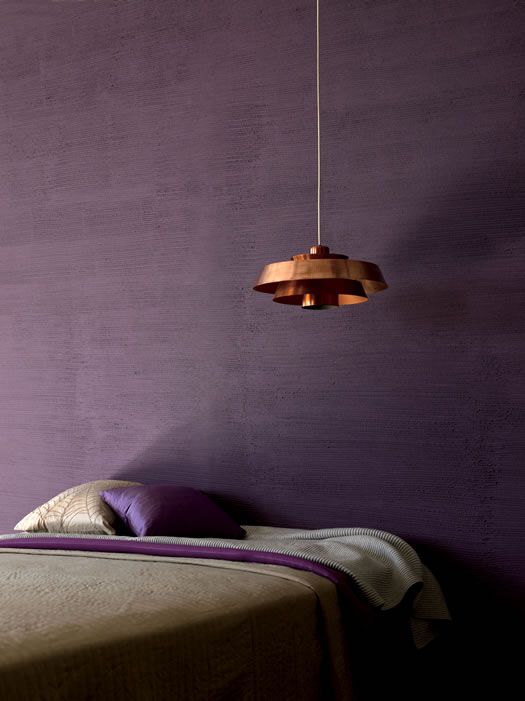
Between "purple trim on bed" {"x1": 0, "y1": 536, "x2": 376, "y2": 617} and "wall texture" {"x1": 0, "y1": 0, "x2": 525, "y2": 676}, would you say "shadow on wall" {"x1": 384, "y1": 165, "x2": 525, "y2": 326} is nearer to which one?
"wall texture" {"x1": 0, "y1": 0, "x2": 525, "y2": 676}

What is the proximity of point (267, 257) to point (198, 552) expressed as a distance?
131 cm

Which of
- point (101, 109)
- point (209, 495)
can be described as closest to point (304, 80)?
point (101, 109)

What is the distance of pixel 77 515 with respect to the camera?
117 inches

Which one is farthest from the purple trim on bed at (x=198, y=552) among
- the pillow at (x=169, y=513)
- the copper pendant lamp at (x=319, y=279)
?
the copper pendant lamp at (x=319, y=279)

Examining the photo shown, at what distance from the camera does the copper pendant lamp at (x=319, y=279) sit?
2471mm

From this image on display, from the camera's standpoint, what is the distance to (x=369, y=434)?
3.03m

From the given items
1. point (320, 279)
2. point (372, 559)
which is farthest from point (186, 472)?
point (320, 279)

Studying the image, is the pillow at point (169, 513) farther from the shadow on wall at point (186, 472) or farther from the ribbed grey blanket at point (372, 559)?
the shadow on wall at point (186, 472)

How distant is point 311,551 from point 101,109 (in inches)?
90.8

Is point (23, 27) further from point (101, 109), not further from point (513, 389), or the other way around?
point (513, 389)

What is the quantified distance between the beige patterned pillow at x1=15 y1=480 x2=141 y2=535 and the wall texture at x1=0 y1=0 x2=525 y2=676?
17.7 inches

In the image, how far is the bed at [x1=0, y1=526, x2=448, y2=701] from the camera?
→ 154 cm

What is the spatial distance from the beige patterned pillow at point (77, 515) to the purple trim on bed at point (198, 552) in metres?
0.25

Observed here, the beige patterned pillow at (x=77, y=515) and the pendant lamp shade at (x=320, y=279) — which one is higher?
the pendant lamp shade at (x=320, y=279)
